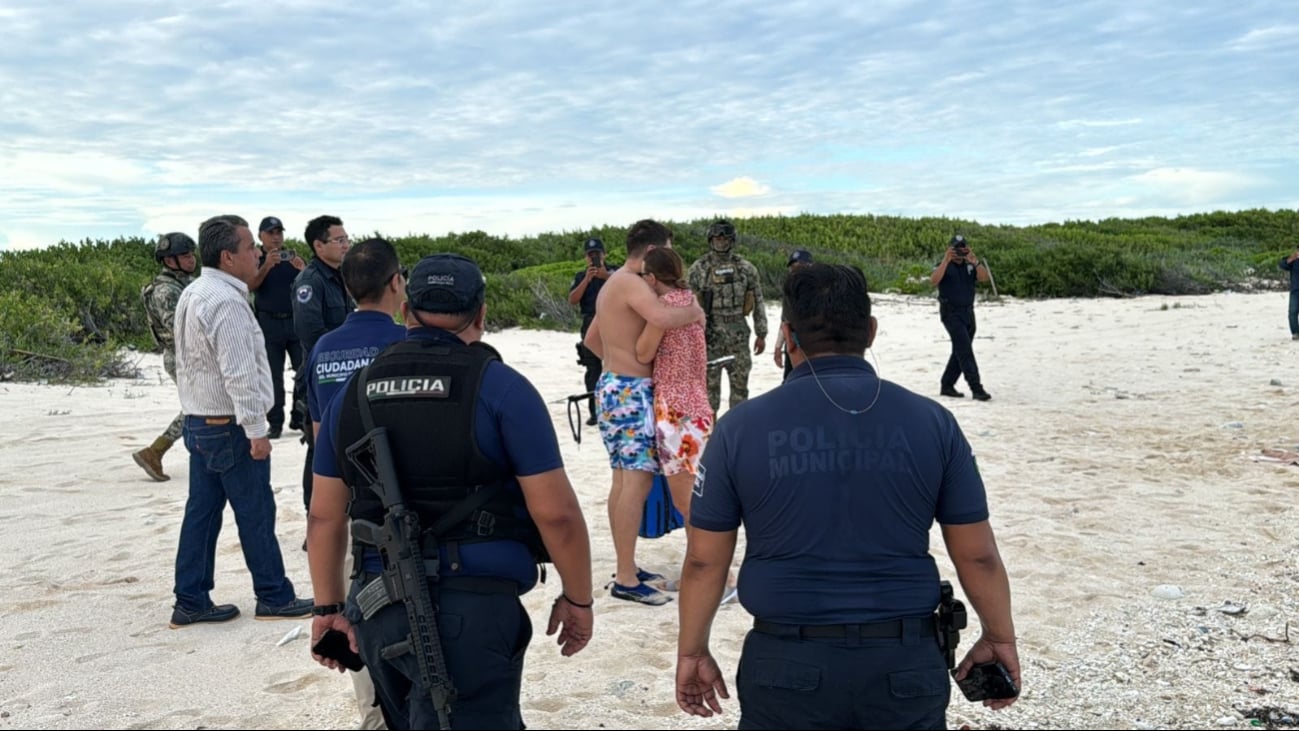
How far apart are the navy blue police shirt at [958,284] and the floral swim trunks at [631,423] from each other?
733 cm

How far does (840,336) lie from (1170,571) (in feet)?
13.9

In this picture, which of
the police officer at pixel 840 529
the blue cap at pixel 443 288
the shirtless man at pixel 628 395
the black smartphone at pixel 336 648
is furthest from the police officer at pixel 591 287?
the police officer at pixel 840 529

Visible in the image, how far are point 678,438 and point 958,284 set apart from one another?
294 inches

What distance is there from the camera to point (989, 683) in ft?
9.31

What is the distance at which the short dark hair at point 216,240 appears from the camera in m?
4.99

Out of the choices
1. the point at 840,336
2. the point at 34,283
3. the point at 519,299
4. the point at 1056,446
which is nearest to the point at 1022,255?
the point at 519,299

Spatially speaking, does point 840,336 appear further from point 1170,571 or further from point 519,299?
point 519,299

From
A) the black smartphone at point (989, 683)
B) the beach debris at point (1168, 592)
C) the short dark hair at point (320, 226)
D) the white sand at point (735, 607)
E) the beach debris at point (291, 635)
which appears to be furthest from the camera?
the short dark hair at point (320, 226)

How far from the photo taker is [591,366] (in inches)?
411

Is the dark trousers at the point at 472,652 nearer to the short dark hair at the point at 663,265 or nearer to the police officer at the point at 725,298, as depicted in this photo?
the short dark hair at the point at 663,265

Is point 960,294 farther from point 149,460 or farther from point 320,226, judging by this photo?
point 149,460

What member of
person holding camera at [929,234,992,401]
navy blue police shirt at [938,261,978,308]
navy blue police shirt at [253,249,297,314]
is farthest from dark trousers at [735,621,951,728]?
navy blue police shirt at [938,261,978,308]

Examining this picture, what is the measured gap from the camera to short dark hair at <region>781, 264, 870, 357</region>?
272 centimetres

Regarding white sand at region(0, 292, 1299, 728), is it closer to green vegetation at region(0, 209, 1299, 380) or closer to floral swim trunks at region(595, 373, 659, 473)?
floral swim trunks at region(595, 373, 659, 473)
